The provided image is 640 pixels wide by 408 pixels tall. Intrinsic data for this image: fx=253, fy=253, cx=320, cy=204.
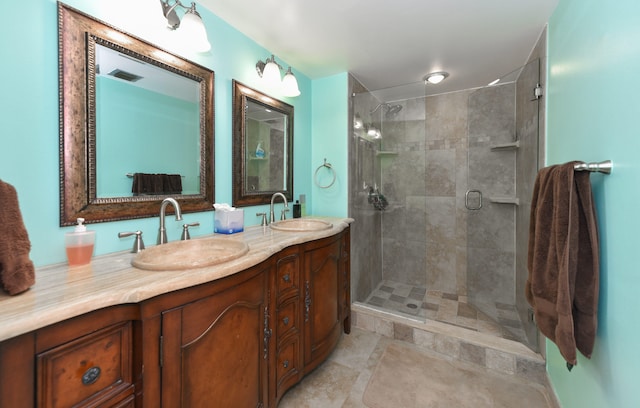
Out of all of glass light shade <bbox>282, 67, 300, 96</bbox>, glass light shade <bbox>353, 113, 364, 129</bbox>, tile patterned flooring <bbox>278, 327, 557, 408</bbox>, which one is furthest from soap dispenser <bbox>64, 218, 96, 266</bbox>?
glass light shade <bbox>353, 113, 364, 129</bbox>

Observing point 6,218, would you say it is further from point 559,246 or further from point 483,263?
point 483,263

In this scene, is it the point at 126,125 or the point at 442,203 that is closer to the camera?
the point at 126,125

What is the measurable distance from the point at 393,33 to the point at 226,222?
1645 mm

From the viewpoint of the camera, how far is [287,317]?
1.36 meters

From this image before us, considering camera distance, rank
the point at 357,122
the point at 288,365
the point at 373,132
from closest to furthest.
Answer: the point at 288,365, the point at 357,122, the point at 373,132

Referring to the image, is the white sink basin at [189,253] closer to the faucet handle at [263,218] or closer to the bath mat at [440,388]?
the faucet handle at [263,218]

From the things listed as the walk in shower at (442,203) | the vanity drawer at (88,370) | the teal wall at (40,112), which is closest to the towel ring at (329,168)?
the walk in shower at (442,203)

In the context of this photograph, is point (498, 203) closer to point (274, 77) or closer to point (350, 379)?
point (350, 379)

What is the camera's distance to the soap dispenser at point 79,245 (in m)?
0.93

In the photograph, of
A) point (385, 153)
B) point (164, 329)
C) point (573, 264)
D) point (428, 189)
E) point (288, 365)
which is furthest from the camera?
point (428, 189)

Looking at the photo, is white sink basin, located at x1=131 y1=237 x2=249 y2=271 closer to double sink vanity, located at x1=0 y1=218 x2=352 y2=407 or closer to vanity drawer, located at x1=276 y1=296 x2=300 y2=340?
double sink vanity, located at x1=0 y1=218 x2=352 y2=407

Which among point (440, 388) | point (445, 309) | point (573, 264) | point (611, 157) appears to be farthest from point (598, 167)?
point (445, 309)

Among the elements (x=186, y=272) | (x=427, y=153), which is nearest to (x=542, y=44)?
(x=427, y=153)

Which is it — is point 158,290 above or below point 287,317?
above
